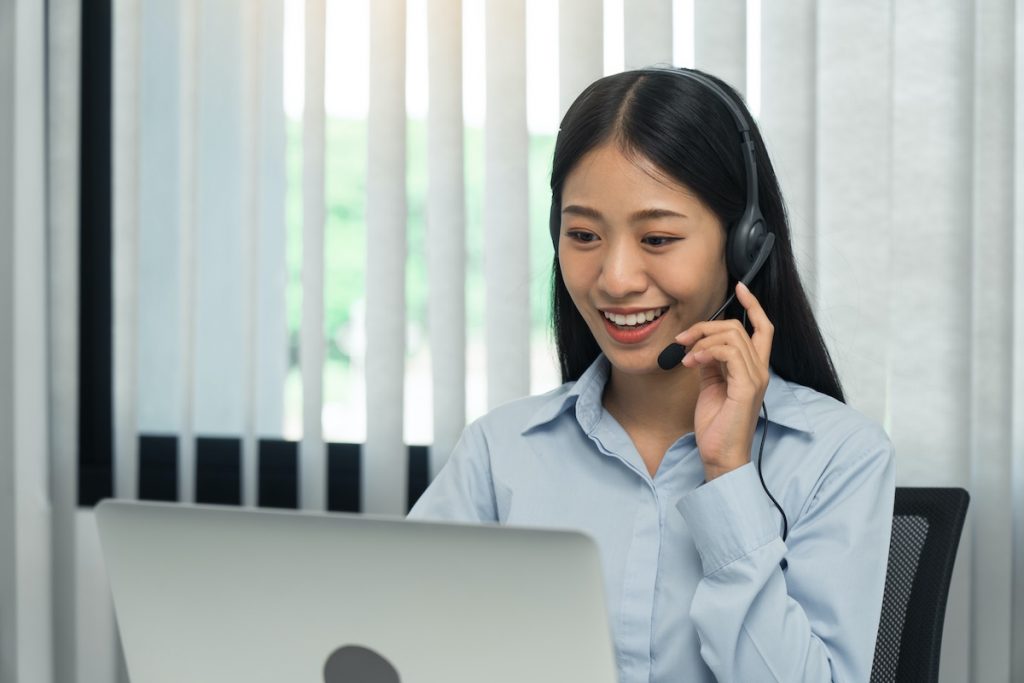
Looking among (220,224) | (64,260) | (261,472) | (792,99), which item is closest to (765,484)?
(792,99)

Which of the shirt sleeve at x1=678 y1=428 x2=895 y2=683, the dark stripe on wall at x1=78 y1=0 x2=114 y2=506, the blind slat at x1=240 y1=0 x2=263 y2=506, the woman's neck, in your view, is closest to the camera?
the shirt sleeve at x1=678 y1=428 x2=895 y2=683

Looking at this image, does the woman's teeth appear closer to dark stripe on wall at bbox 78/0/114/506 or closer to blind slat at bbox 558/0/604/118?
blind slat at bbox 558/0/604/118

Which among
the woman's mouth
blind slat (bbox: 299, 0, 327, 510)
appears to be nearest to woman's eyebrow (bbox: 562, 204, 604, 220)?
the woman's mouth

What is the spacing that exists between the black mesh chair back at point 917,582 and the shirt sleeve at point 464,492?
1.48ft

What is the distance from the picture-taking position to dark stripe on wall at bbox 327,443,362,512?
2.06 meters

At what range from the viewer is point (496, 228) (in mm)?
1936

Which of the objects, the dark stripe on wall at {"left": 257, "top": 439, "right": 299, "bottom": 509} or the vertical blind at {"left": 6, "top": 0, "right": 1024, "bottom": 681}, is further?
the dark stripe on wall at {"left": 257, "top": 439, "right": 299, "bottom": 509}

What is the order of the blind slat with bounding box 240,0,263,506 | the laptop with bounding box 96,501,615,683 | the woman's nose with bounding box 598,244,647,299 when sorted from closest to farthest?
1. the laptop with bounding box 96,501,615,683
2. the woman's nose with bounding box 598,244,647,299
3. the blind slat with bounding box 240,0,263,506

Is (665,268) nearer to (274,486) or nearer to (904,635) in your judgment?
(904,635)

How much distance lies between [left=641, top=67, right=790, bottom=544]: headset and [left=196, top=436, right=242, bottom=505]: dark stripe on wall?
124 centimetres

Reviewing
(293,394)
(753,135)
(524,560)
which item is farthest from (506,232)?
(524,560)

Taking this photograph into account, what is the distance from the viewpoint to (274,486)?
2088mm

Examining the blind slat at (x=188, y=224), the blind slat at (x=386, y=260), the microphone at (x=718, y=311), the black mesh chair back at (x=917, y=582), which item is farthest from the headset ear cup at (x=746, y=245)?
the blind slat at (x=188, y=224)

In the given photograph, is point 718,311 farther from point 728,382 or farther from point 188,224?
point 188,224
